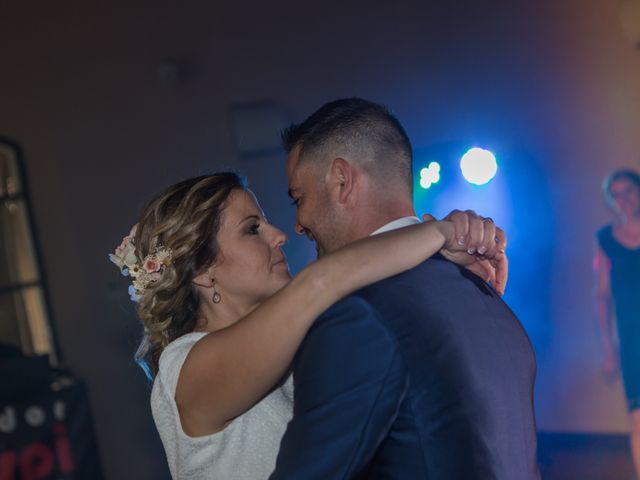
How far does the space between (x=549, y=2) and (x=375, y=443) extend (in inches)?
227

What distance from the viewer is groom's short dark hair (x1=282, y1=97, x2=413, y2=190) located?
5.37 feet

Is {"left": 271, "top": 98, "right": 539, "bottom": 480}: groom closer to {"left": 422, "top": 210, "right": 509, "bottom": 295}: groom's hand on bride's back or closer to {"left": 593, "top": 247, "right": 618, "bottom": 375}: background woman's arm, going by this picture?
{"left": 422, "top": 210, "right": 509, "bottom": 295}: groom's hand on bride's back

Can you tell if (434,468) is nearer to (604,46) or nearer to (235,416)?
(235,416)

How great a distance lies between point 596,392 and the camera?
19.5 ft

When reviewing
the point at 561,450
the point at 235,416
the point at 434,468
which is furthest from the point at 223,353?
the point at 561,450

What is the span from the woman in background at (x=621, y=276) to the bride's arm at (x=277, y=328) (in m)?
4.33

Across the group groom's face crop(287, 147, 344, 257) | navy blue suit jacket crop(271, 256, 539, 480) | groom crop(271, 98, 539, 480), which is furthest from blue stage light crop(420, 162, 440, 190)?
navy blue suit jacket crop(271, 256, 539, 480)

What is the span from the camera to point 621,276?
5.46 metres

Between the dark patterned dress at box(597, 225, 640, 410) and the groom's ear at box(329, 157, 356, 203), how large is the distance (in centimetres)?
446

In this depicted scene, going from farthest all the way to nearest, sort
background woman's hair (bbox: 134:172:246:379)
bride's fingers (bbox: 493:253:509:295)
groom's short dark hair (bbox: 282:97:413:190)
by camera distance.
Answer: background woman's hair (bbox: 134:172:246:379), bride's fingers (bbox: 493:253:509:295), groom's short dark hair (bbox: 282:97:413:190)

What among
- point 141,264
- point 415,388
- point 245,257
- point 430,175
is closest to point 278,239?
point 245,257

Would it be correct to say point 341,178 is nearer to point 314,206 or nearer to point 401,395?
point 314,206

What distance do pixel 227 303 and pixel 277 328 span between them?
0.68 metres

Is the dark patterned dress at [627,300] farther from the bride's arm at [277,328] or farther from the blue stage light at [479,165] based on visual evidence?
the bride's arm at [277,328]
